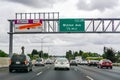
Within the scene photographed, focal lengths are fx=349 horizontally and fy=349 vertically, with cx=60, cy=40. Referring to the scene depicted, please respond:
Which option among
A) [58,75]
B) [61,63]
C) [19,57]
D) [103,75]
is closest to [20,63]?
[19,57]

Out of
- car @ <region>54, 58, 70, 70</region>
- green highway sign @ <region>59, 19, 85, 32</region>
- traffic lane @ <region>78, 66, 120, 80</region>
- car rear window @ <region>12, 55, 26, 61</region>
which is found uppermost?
green highway sign @ <region>59, 19, 85, 32</region>

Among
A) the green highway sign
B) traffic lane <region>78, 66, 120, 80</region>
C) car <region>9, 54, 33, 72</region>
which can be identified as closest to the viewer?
traffic lane <region>78, 66, 120, 80</region>

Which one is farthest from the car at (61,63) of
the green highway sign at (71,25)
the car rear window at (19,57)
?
the green highway sign at (71,25)

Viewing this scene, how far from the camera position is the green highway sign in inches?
2165

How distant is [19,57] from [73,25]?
2265cm

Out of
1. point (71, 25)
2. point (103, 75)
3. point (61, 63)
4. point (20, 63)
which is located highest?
point (71, 25)

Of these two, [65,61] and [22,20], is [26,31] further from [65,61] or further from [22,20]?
[65,61]

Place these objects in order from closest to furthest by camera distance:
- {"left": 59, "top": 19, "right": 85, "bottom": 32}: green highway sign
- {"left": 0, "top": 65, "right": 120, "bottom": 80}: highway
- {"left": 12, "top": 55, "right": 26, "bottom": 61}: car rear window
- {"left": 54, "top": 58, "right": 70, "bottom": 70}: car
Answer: {"left": 0, "top": 65, "right": 120, "bottom": 80}: highway → {"left": 12, "top": 55, "right": 26, "bottom": 61}: car rear window → {"left": 54, "top": 58, "right": 70, "bottom": 70}: car → {"left": 59, "top": 19, "right": 85, "bottom": 32}: green highway sign

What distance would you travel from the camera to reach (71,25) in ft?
181

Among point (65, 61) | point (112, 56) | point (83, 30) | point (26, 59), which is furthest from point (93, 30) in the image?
point (112, 56)

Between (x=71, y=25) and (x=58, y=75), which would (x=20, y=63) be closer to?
(x=58, y=75)

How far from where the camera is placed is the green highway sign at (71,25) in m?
55.0

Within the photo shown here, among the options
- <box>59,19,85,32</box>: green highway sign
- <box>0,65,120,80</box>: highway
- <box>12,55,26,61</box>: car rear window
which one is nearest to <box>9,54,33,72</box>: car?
<box>12,55,26,61</box>: car rear window

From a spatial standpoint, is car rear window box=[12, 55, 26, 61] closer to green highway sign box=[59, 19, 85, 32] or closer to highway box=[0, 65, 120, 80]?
highway box=[0, 65, 120, 80]
